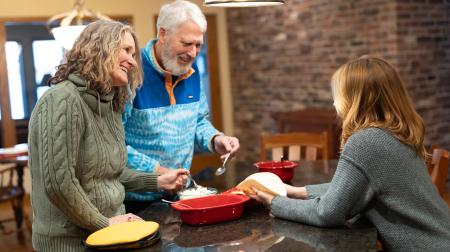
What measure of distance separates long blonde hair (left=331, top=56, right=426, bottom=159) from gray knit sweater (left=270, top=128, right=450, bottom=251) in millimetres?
45

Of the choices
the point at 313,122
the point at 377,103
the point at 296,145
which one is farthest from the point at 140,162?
the point at 313,122

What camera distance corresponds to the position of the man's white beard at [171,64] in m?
2.58

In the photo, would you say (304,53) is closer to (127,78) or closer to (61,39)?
(61,39)

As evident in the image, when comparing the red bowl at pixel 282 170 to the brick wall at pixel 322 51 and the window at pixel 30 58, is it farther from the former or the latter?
the window at pixel 30 58

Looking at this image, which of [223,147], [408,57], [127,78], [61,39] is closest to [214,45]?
[408,57]

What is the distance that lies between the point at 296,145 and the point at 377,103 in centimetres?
165

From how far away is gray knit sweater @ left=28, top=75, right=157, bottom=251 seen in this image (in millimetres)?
1825

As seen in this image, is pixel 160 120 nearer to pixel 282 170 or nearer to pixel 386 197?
pixel 282 170

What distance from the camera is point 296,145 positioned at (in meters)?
3.61

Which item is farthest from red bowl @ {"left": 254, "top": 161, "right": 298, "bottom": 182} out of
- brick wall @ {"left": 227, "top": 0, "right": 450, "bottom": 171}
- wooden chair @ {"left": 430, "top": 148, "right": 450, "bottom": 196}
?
brick wall @ {"left": 227, "top": 0, "right": 450, "bottom": 171}

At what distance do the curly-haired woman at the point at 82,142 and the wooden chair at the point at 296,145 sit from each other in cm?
160

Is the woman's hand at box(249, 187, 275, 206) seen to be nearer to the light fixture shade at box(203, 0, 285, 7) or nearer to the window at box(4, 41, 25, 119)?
the light fixture shade at box(203, 0, 285, 7)

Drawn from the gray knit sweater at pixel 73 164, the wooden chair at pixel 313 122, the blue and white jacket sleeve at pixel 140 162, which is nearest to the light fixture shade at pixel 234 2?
the blue and white jacket sleeve at pixel 140 162

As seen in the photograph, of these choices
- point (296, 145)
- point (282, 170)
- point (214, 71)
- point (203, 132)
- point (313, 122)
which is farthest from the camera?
point (214, 71)
